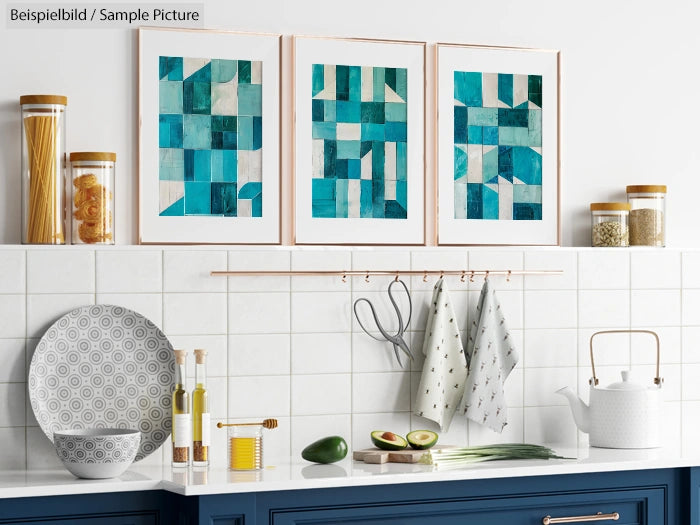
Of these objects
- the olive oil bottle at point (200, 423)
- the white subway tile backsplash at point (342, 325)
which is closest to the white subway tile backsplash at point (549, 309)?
the white subway tile backsplash at point (342, 325)

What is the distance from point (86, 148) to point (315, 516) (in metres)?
1.15

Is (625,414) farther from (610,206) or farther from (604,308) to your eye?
(610,206)

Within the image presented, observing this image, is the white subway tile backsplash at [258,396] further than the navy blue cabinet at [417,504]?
Yes

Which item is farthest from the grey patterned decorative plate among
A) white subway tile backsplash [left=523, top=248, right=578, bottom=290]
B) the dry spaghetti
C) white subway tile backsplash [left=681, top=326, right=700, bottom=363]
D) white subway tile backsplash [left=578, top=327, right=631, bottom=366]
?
white subway tile backsplash [left=681, top=326, right=700, bottom=363]

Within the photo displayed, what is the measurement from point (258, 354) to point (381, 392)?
0.37m

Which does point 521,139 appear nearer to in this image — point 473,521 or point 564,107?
point 564,107

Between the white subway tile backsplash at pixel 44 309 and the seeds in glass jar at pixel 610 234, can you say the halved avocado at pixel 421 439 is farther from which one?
the white subway tile backsplash at pixel 44 309

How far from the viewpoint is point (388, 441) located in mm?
2850

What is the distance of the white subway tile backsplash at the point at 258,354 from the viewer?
290 cm

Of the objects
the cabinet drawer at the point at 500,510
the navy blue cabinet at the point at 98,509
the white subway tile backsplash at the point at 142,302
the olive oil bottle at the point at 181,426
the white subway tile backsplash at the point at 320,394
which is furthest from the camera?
the white subway tile backsplash at the point at 320,394

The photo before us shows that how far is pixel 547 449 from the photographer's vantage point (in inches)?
113

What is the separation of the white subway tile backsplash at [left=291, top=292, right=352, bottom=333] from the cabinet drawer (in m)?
0.56

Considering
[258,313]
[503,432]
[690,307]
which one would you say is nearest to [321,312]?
[258,313]

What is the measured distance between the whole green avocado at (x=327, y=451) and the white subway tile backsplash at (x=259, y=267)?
1.46ft
